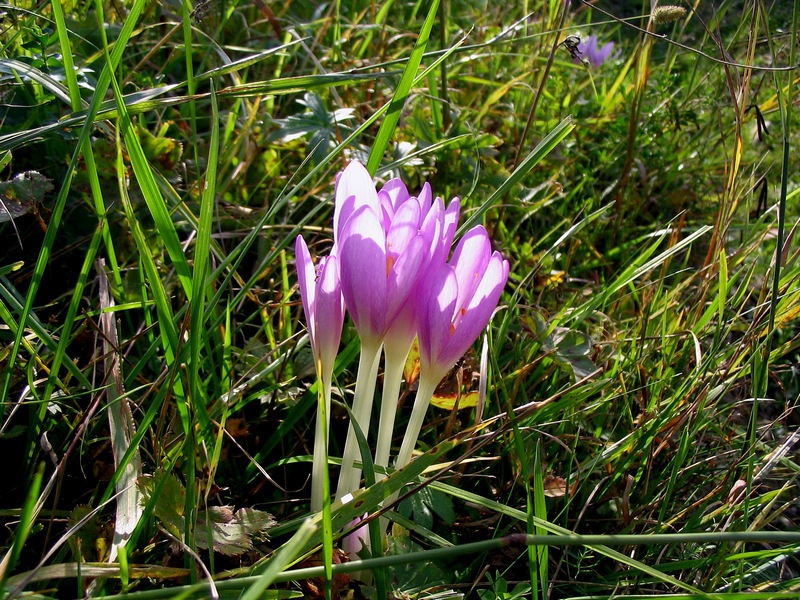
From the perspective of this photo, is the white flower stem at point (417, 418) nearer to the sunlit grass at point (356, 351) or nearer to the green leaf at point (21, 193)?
the sunlit grass at point (356, 351)

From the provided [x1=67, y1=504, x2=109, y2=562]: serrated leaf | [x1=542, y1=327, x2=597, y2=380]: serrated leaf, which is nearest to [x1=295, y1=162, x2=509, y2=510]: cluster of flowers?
[x1=67, y1=504, x2=109, y2=562]: serrated leaf

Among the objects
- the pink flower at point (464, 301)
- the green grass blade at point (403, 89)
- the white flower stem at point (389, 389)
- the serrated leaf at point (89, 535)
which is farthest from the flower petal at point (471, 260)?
the serrated leaf at point (89, 535)

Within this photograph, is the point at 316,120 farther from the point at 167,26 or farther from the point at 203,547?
the point at 203,547

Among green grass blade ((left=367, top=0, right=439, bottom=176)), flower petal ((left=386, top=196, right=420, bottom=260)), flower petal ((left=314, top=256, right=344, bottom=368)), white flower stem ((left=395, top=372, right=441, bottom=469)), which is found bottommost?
white flower stem ((left=395, top=372, right=441, bottom=469))

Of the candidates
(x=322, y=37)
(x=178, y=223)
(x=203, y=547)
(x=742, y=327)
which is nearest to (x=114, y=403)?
(x=203, y=547)

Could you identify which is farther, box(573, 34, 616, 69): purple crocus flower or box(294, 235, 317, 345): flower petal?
box(573, 34, 616, 69): purple crocus flower

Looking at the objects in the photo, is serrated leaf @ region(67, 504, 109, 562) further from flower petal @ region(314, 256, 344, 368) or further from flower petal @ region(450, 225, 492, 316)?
flower petal @ region(450, 225, 492, 316)

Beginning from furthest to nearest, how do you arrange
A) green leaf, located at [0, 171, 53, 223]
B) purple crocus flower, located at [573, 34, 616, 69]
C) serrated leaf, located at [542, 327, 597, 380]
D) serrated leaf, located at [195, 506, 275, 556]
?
purple crocus flower, located at [573, 34, 616, 69] → serrated leaf, located at [542, 327, 597, 380] → green leaf, located at [0, 171, 53, 223] → serrated leaf, located at [195, 506, 275, 556]
